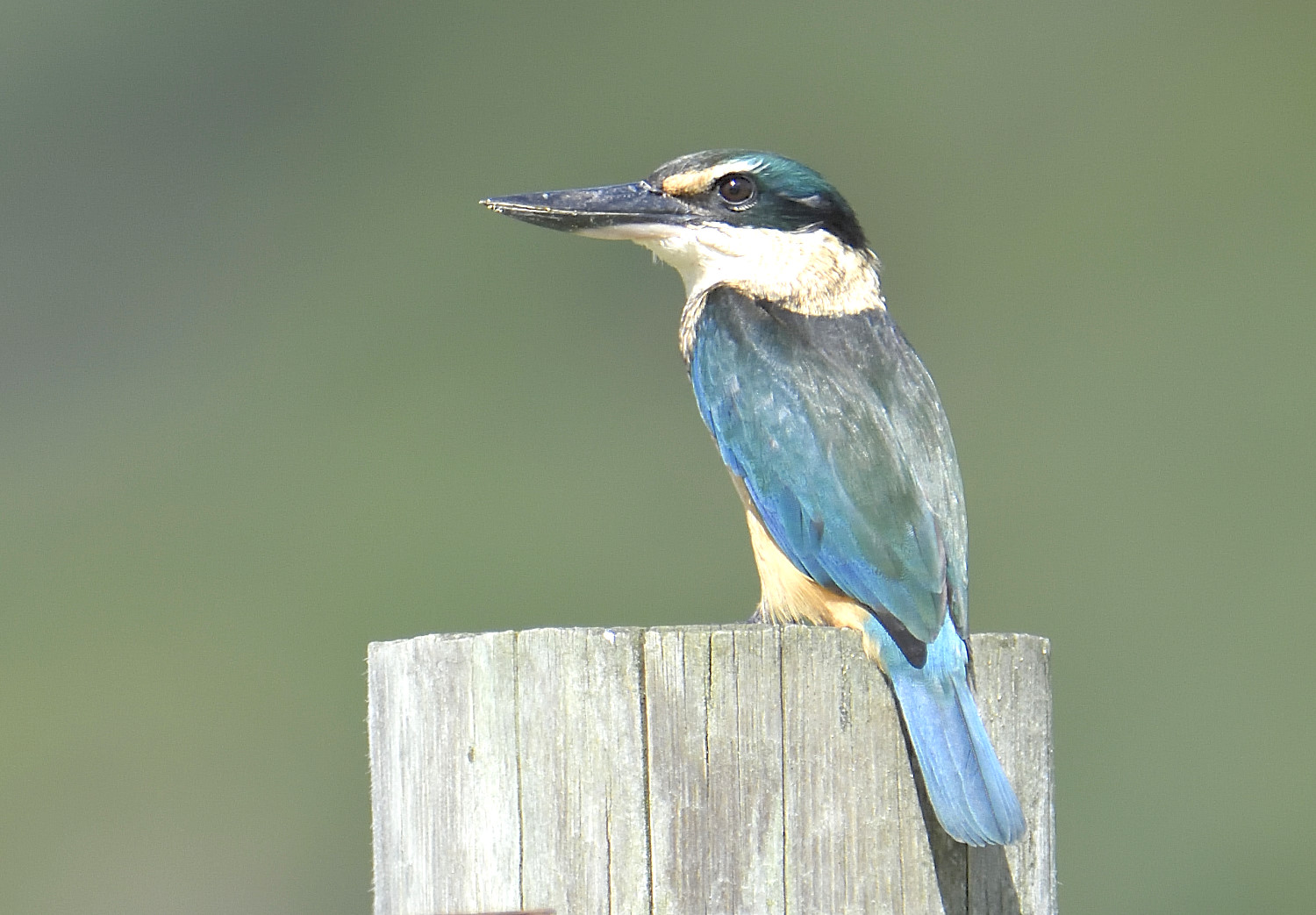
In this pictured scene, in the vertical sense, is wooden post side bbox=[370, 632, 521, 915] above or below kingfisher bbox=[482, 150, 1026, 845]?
below

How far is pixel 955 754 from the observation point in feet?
8.47

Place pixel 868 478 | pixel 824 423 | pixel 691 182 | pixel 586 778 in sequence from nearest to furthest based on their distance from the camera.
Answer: pixel 586 778 < pixel 868 478 < pixel 824 423 < pixel 691 182

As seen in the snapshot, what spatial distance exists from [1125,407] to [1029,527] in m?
1.30

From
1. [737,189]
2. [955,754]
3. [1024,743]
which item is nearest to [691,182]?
[737,189]

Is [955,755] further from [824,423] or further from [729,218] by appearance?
[729,218]

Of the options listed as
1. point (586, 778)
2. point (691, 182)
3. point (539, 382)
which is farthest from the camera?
point (539, 382)

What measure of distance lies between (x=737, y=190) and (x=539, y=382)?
8474mm

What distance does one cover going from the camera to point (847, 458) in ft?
11.5

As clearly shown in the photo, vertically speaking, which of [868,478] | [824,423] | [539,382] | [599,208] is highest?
[539,382]

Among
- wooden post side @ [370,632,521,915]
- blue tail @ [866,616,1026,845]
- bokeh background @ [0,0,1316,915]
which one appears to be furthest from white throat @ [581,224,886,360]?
bokeh background @ [0,0,1316,915]

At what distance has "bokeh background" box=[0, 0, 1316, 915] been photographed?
387 inches

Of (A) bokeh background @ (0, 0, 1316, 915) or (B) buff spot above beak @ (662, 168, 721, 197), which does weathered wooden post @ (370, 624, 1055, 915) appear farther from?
(A) bokeh background @ (0, 0, 1316, 915)

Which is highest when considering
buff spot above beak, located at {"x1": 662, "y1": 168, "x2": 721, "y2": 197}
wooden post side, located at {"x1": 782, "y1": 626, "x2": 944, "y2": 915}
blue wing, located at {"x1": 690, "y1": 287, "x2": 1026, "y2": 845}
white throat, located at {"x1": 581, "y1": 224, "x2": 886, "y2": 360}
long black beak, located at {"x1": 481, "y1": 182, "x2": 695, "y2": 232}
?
buff spot above beak, located at {"x1": 662, "y1": 168, "x2": 721, "y2": 197}

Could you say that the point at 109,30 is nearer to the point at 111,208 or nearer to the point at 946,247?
the point at 111,208
